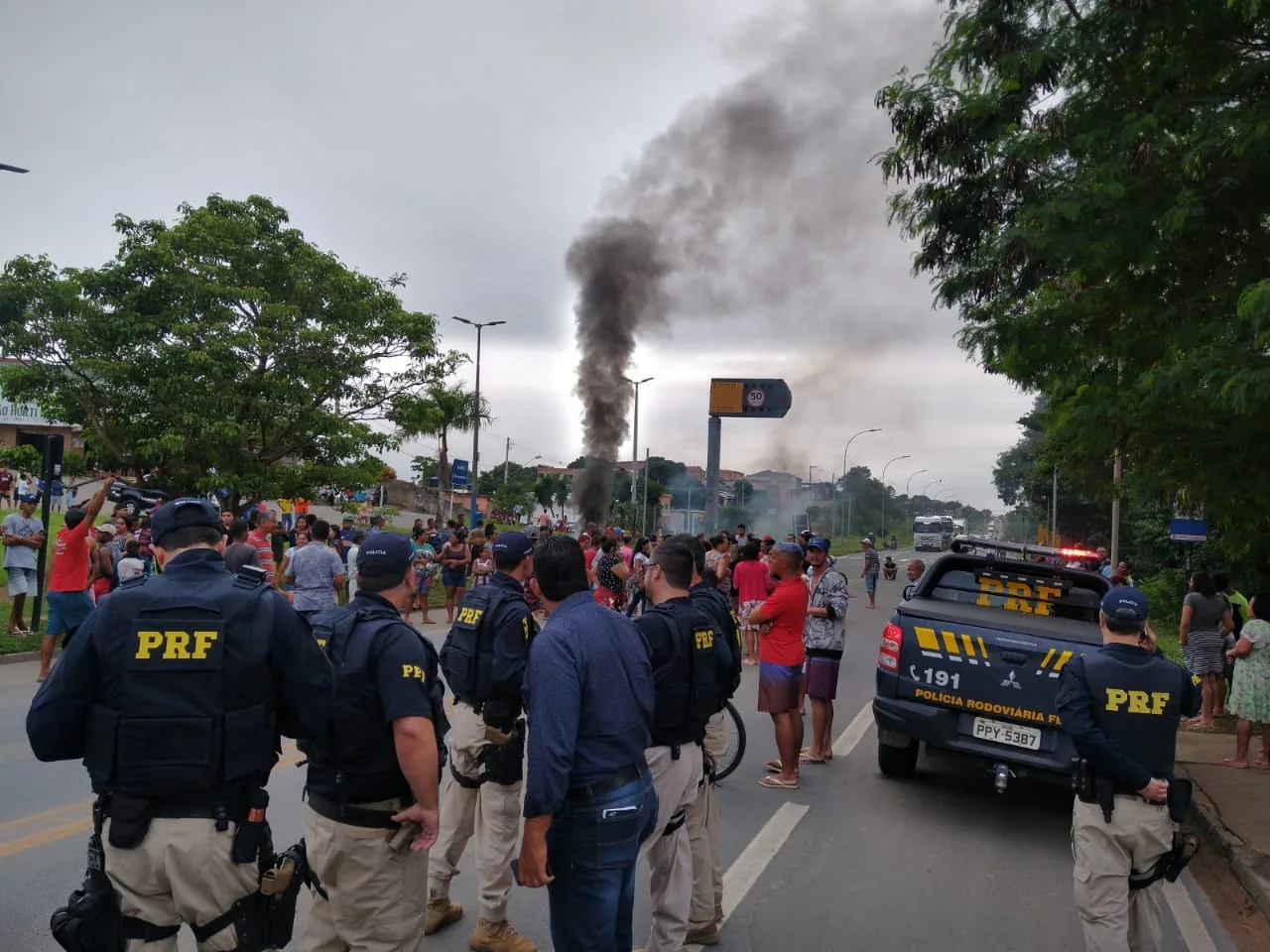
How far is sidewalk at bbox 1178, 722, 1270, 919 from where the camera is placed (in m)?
5.60

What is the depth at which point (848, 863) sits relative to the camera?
5434 millimetres

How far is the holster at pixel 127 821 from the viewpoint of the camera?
261cm

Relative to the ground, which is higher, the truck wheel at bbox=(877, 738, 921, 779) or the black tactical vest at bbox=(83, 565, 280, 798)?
the black tactical vest at bbox=(83, 565, 280, 798)

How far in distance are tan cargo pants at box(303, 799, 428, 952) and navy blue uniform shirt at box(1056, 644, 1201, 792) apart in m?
2.58

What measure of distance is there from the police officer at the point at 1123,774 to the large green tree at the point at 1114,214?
3.14 metres

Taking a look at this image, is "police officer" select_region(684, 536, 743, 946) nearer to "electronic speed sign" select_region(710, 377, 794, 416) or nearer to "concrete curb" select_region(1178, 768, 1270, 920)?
"concrete curb" select_region(1178, 768, 1270, 920)

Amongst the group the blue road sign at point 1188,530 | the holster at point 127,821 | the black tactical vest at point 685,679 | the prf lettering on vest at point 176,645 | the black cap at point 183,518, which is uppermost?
the black cap at point 183,518

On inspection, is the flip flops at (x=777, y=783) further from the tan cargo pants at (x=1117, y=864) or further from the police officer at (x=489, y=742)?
the tan cargo pants at (x=1117, y=864)

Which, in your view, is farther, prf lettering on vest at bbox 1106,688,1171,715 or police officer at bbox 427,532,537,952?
police officer at bbox 427,532,537,952

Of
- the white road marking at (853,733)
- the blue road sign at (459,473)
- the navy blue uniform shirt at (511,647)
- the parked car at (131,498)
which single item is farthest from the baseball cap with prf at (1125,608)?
the blue road sign at (459,473)

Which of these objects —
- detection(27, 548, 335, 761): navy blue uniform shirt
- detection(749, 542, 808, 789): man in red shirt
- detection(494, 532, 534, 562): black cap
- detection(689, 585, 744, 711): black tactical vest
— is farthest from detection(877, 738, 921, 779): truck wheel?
detection(27, 548, 335, 761): navy blue uniform shirt

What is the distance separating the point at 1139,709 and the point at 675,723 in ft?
5.96

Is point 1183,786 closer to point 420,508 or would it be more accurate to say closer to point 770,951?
point 770,951

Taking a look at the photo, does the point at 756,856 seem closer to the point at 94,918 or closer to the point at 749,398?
the point at 94,918
